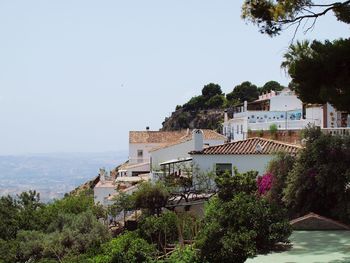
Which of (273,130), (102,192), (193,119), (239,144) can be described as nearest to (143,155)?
(102,192)

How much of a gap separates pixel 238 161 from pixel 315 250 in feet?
49.4

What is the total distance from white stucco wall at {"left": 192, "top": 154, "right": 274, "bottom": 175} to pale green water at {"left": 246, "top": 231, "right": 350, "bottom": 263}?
1182 cm

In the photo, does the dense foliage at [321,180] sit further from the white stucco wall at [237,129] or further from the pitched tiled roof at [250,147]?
the white stucco wall at [237,129]

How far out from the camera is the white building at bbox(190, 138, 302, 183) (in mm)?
28953

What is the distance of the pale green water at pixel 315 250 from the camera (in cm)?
1354

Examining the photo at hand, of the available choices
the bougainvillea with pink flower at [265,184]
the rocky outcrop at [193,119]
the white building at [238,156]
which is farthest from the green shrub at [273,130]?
the rocky outcrop at [193,119]

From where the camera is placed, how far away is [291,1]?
48.5ft

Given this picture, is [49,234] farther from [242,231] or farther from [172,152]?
[172,152]

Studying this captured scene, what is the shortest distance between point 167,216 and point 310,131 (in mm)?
6374

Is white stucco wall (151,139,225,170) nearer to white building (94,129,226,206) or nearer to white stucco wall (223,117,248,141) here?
white building (94,129,226,206)

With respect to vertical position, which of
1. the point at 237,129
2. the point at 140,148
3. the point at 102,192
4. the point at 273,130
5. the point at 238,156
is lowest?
the point at 102,192

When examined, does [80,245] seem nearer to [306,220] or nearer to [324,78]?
[306,220]

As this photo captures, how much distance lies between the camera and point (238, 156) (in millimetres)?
29484

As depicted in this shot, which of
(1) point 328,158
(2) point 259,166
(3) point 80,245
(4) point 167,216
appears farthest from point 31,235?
(1) point 328,158
